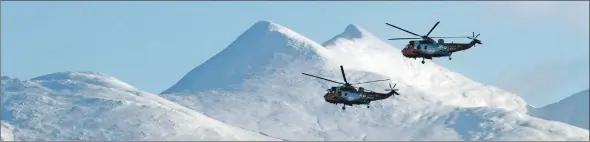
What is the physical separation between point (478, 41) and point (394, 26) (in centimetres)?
1339

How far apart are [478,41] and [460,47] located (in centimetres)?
437

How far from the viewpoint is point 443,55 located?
198 meters

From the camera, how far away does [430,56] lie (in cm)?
19988

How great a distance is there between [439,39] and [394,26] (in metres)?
13.1

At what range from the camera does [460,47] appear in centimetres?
19788

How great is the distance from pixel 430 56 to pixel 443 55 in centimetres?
253

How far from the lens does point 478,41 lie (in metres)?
194

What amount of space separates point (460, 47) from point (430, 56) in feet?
15.6

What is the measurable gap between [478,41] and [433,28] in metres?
7.59

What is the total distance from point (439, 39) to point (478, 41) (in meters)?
7.58

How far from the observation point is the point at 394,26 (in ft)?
620

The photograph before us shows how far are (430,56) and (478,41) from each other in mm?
8728

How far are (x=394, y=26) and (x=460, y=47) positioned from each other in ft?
44.9
